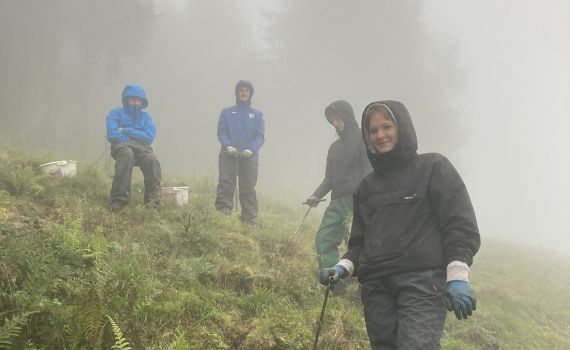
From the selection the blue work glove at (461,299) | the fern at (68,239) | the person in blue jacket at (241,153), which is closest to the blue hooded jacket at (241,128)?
the person in blue jacket at (241,153)

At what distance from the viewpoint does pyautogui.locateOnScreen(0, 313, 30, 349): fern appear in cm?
261

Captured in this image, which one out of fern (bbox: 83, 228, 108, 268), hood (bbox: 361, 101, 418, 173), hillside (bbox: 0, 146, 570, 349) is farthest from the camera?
fern (bbox: 83, 228, 108, 268)

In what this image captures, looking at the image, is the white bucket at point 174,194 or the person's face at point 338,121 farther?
the white bucket at point 174,194

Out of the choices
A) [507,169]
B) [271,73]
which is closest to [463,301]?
[271,73]

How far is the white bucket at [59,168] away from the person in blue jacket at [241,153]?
2.55 meters

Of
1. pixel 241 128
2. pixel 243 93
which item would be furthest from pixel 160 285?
pixel 243 93

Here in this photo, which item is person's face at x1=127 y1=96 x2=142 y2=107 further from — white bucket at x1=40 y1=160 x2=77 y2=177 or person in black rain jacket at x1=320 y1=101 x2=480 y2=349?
person in black rain jacket at x1=320 y1=101 x2=480 y2=349

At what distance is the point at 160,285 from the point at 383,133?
8.06 ft

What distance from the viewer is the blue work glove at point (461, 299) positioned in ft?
8.57

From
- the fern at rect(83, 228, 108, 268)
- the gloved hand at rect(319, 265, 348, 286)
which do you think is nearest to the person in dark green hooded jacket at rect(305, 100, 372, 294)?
the gloved hand at rect(319, 265, 348, 286)

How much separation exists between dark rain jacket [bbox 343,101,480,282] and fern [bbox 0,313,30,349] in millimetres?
2259

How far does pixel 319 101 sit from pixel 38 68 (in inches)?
747

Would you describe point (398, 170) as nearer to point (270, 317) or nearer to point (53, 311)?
point (270, 317)

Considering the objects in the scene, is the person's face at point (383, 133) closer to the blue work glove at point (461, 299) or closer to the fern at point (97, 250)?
the blue work glove at point (461, 299)
